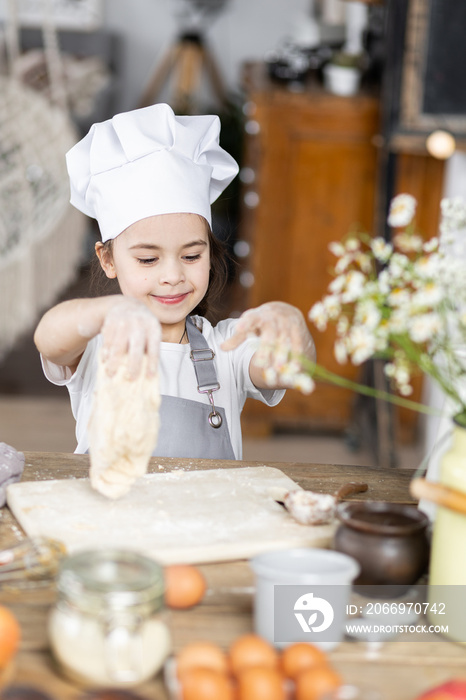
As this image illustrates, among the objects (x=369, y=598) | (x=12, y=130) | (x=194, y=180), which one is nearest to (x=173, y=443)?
(x=194, y=180)

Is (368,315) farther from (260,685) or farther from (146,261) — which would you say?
(146,261)

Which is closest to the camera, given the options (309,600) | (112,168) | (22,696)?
(22,696)

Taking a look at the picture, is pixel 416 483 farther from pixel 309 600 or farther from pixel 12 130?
pixel 12 130

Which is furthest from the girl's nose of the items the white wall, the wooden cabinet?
the white wall

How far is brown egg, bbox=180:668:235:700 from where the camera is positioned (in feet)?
2.07

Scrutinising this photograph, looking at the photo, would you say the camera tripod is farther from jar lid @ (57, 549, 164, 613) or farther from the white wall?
jar lid @ (57, 549, 164, 613)

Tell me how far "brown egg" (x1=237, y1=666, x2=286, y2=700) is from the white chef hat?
88cm

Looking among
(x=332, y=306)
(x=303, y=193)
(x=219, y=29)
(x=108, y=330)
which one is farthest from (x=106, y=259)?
(x=219, y=29)

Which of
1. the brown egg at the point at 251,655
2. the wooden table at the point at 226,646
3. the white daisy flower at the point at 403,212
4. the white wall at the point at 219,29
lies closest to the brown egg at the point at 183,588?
the wooden table at the point at 226,646

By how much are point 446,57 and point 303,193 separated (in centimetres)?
84

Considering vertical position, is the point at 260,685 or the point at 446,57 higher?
the point at 446,57

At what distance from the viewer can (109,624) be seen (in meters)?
0.65

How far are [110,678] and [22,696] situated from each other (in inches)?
3.0

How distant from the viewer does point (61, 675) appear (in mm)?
694
